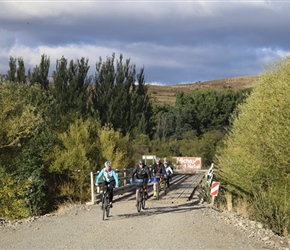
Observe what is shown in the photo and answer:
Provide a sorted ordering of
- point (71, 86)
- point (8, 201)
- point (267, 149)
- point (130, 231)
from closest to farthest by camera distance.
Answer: point (130, 231)
point (267, 149)
point (8, 201)
point (71, 86)

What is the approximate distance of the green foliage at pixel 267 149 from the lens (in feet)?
60.3

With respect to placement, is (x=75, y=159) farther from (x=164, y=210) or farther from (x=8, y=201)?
(x=164, y=210)

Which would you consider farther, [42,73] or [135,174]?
[42,73]

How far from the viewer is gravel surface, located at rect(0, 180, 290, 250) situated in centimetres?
1122

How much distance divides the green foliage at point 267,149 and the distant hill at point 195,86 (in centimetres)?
10562

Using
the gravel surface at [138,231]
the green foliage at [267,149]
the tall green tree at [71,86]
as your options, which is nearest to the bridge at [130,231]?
the gravel surface at [138,231]


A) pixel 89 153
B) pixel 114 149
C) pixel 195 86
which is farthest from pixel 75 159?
pixel 195 86

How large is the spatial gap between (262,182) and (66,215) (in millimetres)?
9404

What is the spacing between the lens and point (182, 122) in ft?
286

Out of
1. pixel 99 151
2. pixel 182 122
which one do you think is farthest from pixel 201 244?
pixel 182 122

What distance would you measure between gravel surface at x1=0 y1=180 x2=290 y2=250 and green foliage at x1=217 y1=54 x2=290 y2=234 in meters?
1.78

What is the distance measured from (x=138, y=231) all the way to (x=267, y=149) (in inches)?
351

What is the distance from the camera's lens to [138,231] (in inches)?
507

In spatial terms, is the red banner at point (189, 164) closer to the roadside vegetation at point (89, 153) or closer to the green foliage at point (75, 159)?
the roadside vegetation at point (89, 153)
